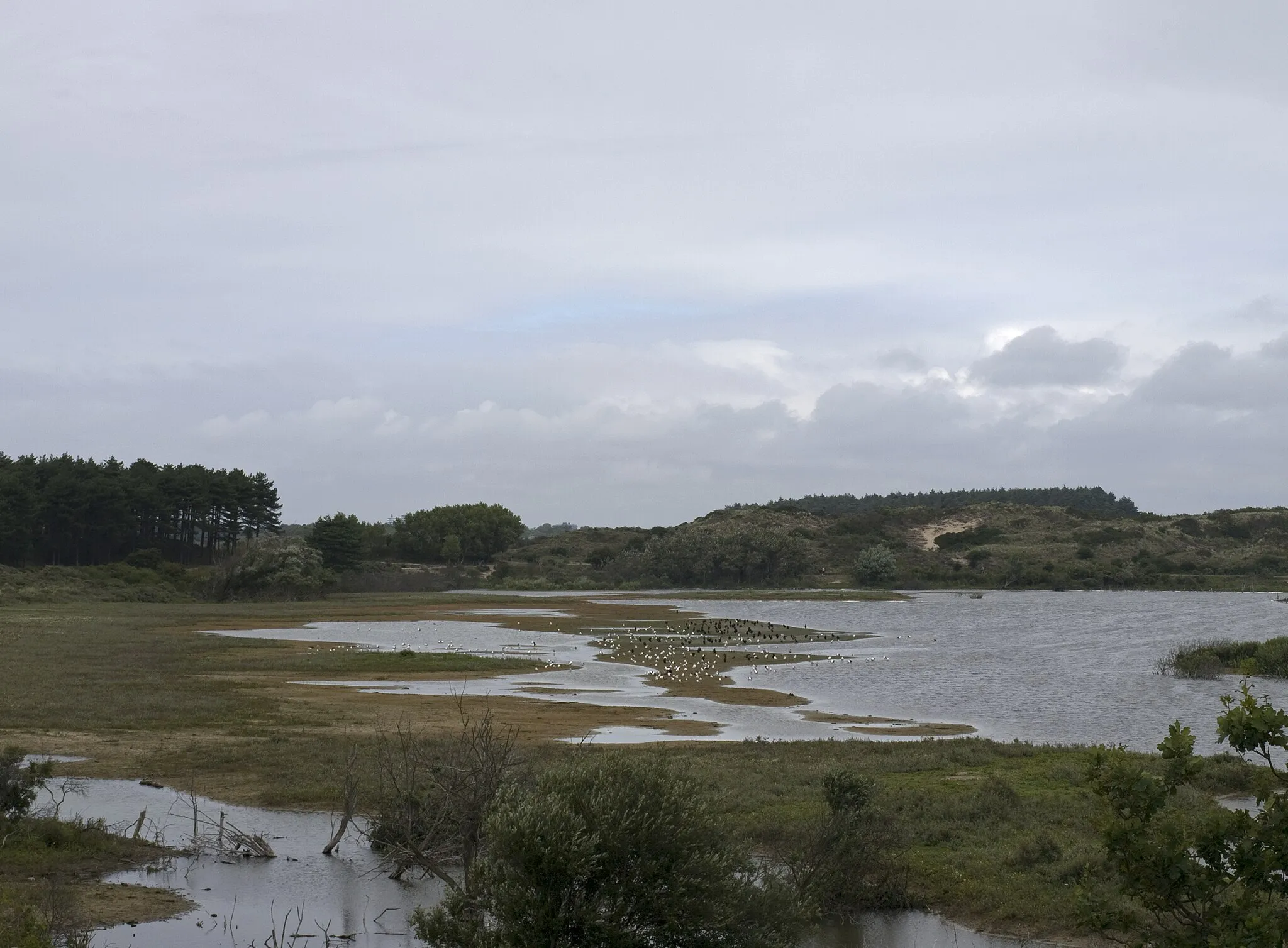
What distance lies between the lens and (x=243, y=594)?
97.4 meters

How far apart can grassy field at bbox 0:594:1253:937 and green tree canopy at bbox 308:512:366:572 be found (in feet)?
222

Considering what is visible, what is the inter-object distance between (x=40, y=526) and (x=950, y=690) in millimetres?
87333

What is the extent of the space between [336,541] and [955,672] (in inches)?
3191

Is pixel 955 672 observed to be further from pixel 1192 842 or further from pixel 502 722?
pixel 1192 842

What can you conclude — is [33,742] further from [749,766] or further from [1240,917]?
[1240,917]

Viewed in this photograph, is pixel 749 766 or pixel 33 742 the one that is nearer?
pixel 749 766

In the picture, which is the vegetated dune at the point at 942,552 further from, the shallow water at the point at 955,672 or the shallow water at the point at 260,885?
the shallow water at the point at 260,885

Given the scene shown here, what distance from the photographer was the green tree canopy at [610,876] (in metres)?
8.90

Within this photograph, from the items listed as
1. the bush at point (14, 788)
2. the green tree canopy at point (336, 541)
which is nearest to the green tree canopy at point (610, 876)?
the bush at point (14, 788)

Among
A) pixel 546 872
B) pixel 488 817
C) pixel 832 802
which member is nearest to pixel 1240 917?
pixel 546 872

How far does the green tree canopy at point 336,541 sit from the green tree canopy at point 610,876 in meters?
109

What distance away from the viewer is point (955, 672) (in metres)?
45.9

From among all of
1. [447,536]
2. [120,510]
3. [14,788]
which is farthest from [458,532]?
[14,788]

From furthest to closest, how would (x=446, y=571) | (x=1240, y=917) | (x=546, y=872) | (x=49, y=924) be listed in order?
(x=446, y=571)
(x=49, y=924)
(x=546, y=872)
(x=1240, y=917)
